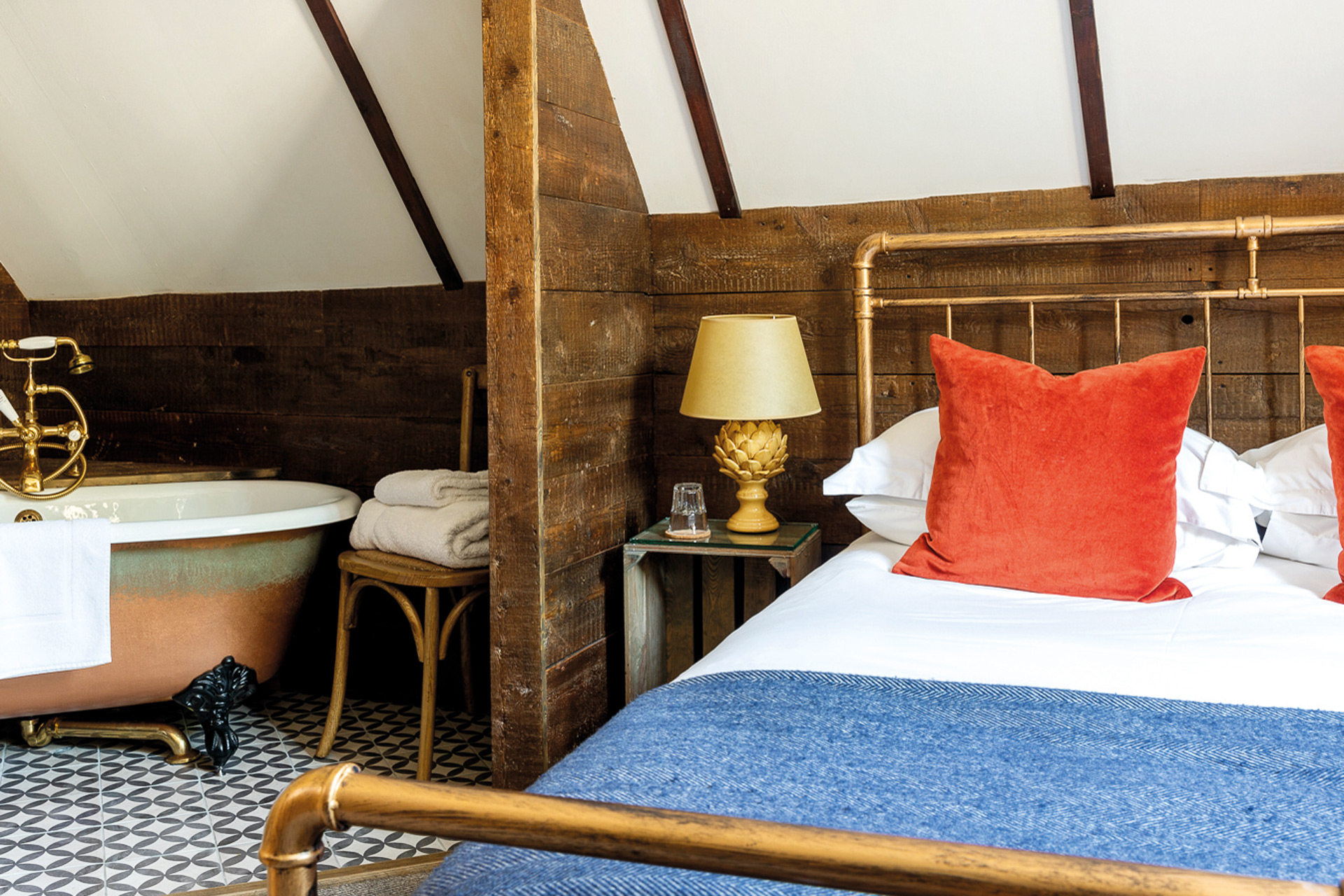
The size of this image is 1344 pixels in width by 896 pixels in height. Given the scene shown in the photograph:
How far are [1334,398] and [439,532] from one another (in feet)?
6.05

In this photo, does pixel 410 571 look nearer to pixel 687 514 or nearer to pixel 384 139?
pixel 687 514

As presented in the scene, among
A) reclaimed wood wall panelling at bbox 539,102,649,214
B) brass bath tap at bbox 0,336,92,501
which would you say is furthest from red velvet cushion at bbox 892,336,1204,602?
brass bath tap at bbox 0,336,92,501

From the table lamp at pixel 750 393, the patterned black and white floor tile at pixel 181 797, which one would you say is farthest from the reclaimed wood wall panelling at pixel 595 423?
the patterned black and white floor tile at pixel 181 797

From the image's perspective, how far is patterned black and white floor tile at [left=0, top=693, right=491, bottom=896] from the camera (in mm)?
2201

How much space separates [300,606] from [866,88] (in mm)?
1946

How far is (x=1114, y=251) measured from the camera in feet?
8.01

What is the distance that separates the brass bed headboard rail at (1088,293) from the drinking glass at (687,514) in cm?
41

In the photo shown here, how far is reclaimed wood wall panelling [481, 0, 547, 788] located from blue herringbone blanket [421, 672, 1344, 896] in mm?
973

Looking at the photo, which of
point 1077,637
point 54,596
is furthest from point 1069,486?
point 54,596

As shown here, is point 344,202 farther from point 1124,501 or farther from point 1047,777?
point 1047,777

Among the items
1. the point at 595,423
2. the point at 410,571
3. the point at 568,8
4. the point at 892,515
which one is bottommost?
the point at 410,571

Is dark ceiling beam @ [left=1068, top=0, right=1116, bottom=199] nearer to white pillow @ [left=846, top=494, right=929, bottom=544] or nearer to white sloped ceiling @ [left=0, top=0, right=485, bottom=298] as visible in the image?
white pillow @ [left=846, top=494, right=929, bottom=544]

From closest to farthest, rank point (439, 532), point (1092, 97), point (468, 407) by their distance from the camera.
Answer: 1. point (1092, 97)
2. point (439, 532)
3. point (468, 407)

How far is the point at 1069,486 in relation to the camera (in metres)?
1.96
